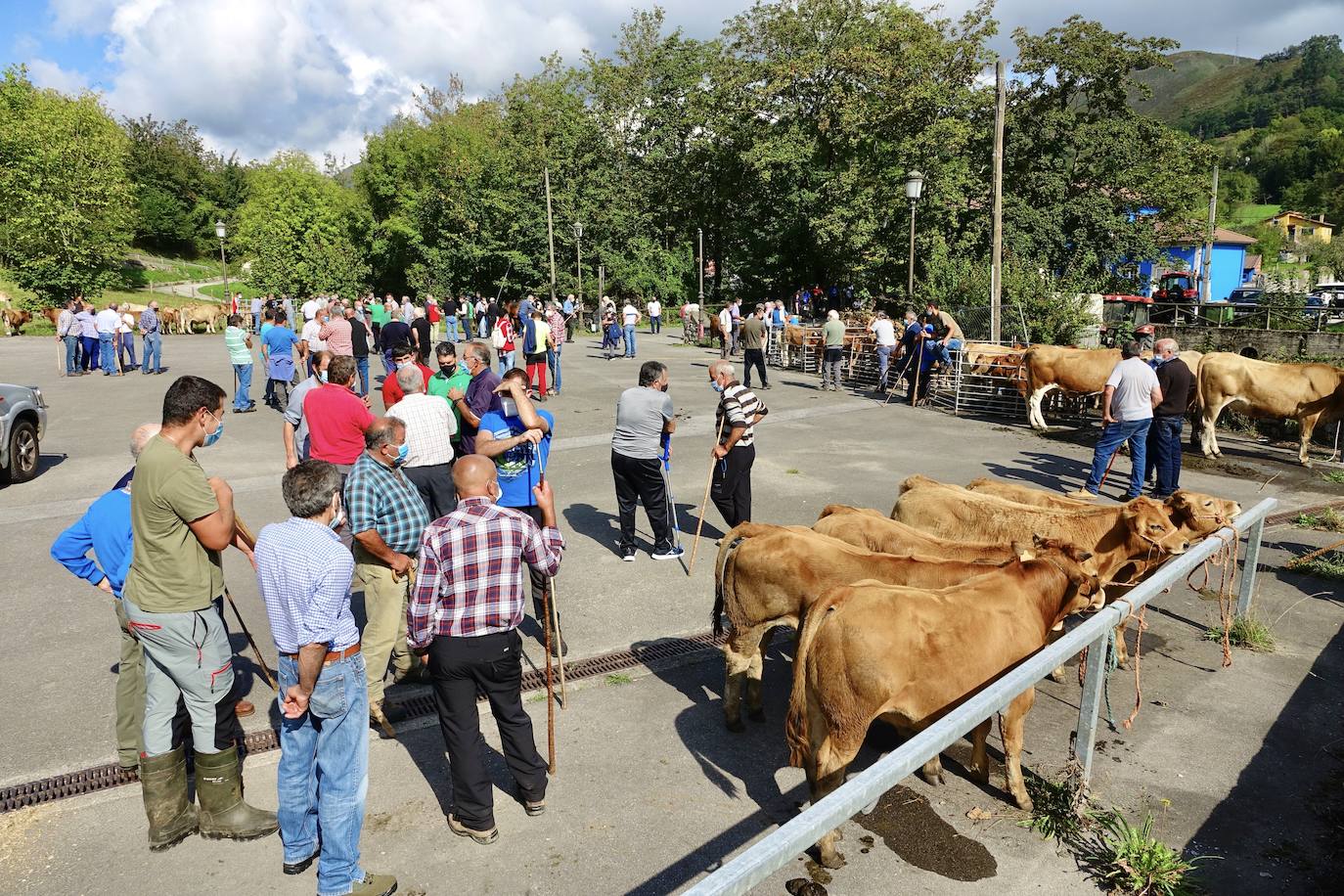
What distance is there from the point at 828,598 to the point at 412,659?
319 cm

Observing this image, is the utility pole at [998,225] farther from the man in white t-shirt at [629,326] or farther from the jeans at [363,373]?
the jeans at [363,373]

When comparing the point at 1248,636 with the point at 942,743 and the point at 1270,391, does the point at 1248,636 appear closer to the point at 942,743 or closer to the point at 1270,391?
the point at 942,743

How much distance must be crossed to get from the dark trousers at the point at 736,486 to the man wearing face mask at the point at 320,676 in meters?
4.81

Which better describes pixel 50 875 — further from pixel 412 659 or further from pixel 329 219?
pixel 329 219

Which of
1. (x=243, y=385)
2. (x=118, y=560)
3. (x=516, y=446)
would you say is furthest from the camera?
(x=243, y=385)

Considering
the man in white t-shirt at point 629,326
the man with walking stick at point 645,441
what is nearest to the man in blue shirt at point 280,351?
the man with walking stick at point 645,441

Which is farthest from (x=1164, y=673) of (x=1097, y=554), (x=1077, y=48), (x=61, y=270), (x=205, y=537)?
(x=61, y=270)

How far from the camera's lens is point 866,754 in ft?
16.4

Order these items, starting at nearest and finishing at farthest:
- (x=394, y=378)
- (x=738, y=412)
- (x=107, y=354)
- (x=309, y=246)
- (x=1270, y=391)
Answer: (x=738, y=412) → (x=394, y=378) → (x=1270, y=391) → (x=107, y=354) → (x=309, y=246)

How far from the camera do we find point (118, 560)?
434 cm

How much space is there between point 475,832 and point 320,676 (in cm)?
117

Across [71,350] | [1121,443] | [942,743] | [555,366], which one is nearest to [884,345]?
[555,366]

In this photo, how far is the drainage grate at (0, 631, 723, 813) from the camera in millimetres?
4496

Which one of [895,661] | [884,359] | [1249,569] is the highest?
[884,359]
